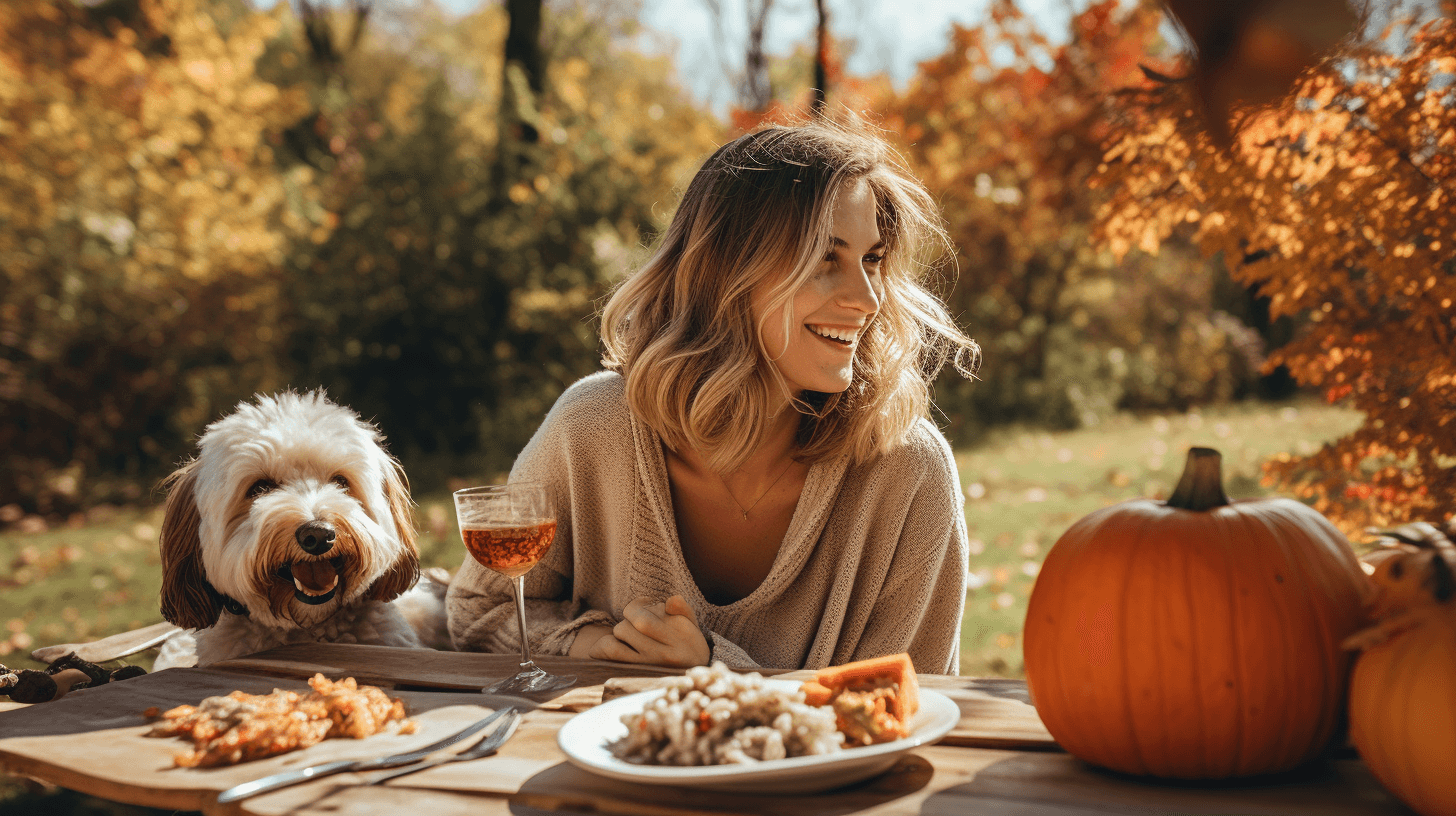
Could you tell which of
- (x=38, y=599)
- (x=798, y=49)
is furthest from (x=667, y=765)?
(x=798, y=49)

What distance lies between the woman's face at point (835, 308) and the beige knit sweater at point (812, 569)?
0.87 feet

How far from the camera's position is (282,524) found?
2.08 m

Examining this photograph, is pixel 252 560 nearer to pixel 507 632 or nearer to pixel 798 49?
pixel 507 632

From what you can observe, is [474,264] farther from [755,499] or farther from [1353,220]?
[1353,220]

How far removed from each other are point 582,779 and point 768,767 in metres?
0.28

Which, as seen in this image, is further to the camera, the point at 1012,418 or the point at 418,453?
the point at 1012,418

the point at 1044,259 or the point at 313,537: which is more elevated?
the point at 1044,259

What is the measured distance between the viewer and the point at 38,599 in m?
5.66

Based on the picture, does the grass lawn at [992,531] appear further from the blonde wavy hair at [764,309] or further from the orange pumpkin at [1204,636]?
the orange pumpkin at [1204,636]

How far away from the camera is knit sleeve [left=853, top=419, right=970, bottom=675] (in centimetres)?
234

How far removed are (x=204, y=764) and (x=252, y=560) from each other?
81 cm

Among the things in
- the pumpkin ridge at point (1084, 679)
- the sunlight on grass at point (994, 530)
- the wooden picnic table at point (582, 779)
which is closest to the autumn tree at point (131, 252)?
the sunlight on grass at point (994, 530)

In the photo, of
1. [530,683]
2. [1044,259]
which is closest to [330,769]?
[530,683]

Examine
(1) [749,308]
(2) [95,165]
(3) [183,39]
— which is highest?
(3) [183,39]
